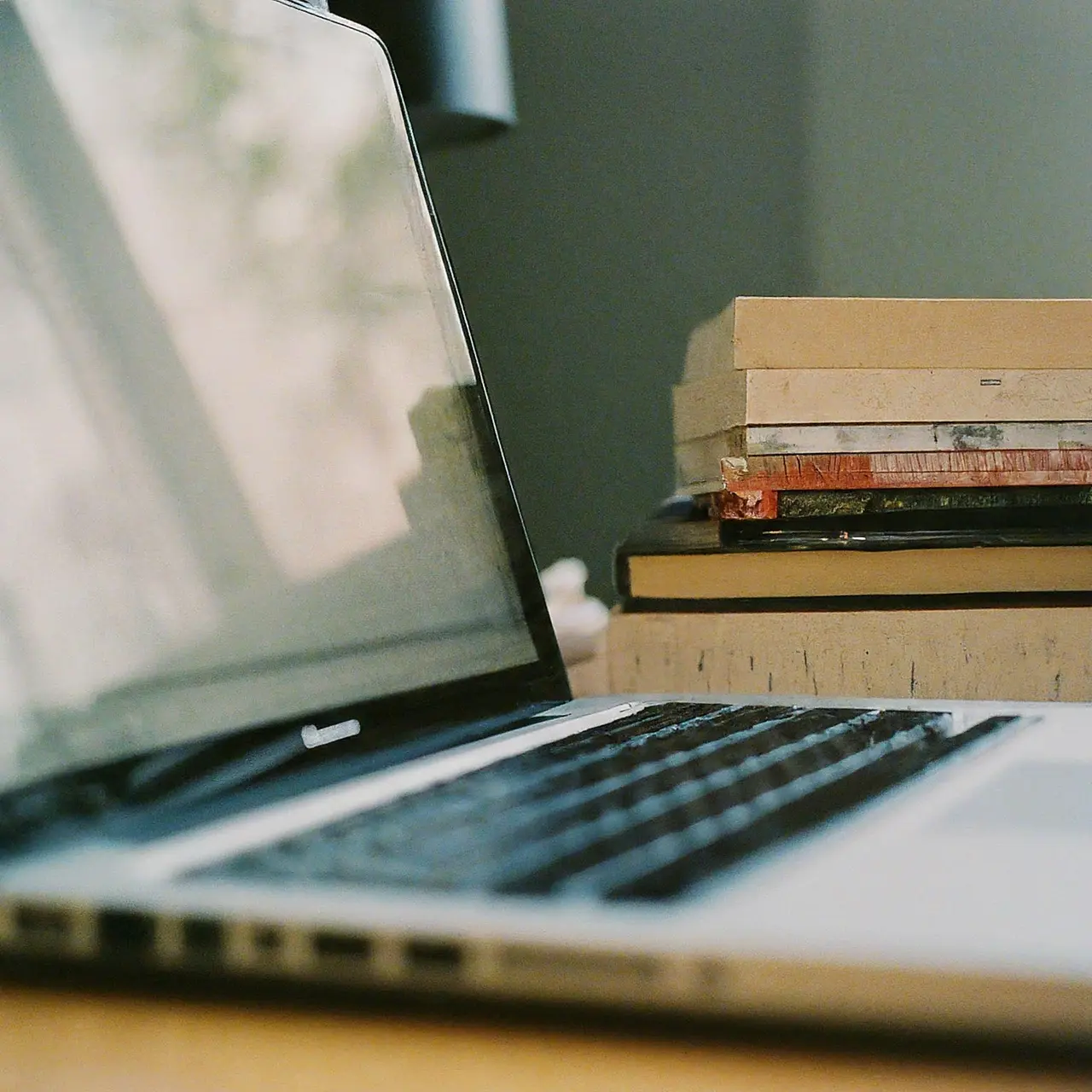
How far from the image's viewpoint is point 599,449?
1121 millimetres

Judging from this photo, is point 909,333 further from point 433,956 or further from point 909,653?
point 433,956

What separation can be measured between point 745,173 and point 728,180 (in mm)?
18

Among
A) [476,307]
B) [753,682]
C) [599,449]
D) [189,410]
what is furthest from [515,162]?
[189,410]

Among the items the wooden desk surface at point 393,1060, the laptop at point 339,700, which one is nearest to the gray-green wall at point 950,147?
the laptop at point 339,700

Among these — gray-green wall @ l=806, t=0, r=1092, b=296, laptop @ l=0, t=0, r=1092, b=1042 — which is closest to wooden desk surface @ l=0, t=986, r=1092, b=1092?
laptop @ l=0, t=0, r=1092, b=1042

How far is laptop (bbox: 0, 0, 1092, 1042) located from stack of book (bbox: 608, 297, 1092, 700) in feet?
0.42

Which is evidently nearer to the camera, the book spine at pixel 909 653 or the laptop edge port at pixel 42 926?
the laptop edge port at pixel 42 926

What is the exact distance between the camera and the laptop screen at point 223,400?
343 millimetres

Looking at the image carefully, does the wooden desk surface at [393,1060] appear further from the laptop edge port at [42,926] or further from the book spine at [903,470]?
the book spine at [903,470]

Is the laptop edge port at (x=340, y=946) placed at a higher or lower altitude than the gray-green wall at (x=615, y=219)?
lower

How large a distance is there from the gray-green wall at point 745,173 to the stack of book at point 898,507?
0.45 meters

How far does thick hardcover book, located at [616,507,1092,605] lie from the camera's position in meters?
0.65

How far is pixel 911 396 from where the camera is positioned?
26.1 inches

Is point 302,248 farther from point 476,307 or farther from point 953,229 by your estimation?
point 953,229
